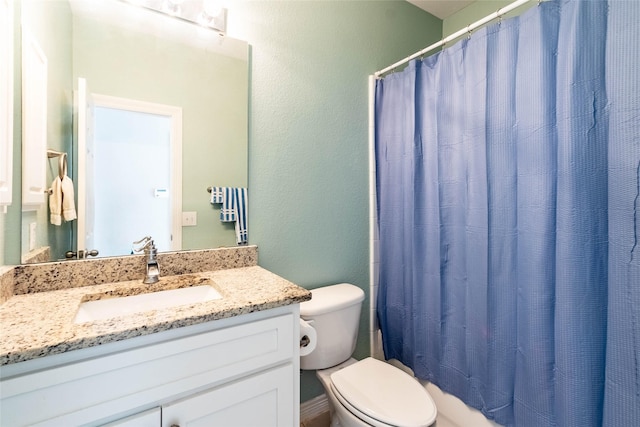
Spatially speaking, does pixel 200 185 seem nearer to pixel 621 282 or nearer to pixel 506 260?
pixel 506 260

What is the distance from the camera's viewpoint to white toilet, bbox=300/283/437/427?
41.4 inches

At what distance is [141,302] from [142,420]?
1.35 feet

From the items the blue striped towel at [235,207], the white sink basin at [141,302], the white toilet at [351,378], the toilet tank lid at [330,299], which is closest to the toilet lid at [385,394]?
the white toilet at [351,378]

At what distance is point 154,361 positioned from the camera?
2.38 feet

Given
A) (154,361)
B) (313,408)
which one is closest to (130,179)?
(154,361)

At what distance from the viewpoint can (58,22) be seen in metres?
1.06

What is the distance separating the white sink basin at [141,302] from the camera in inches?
36.6

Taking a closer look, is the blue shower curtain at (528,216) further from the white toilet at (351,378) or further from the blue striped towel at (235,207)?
the blue striped towel at (235,207)

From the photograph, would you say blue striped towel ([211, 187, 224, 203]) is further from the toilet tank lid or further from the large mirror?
the toilet tank lid

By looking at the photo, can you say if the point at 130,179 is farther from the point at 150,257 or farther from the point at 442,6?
the point at 442,6

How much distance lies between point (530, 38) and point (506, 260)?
2.75 ft

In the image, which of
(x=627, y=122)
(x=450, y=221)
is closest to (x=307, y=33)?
(x=450, y=221)

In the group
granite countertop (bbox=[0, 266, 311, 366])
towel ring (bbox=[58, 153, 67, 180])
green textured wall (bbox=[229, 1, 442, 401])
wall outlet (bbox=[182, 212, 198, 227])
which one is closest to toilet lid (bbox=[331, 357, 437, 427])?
green textured wall (bbox=[229, 1, 442, 401])

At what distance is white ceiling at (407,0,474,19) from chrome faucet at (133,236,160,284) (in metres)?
2.07
